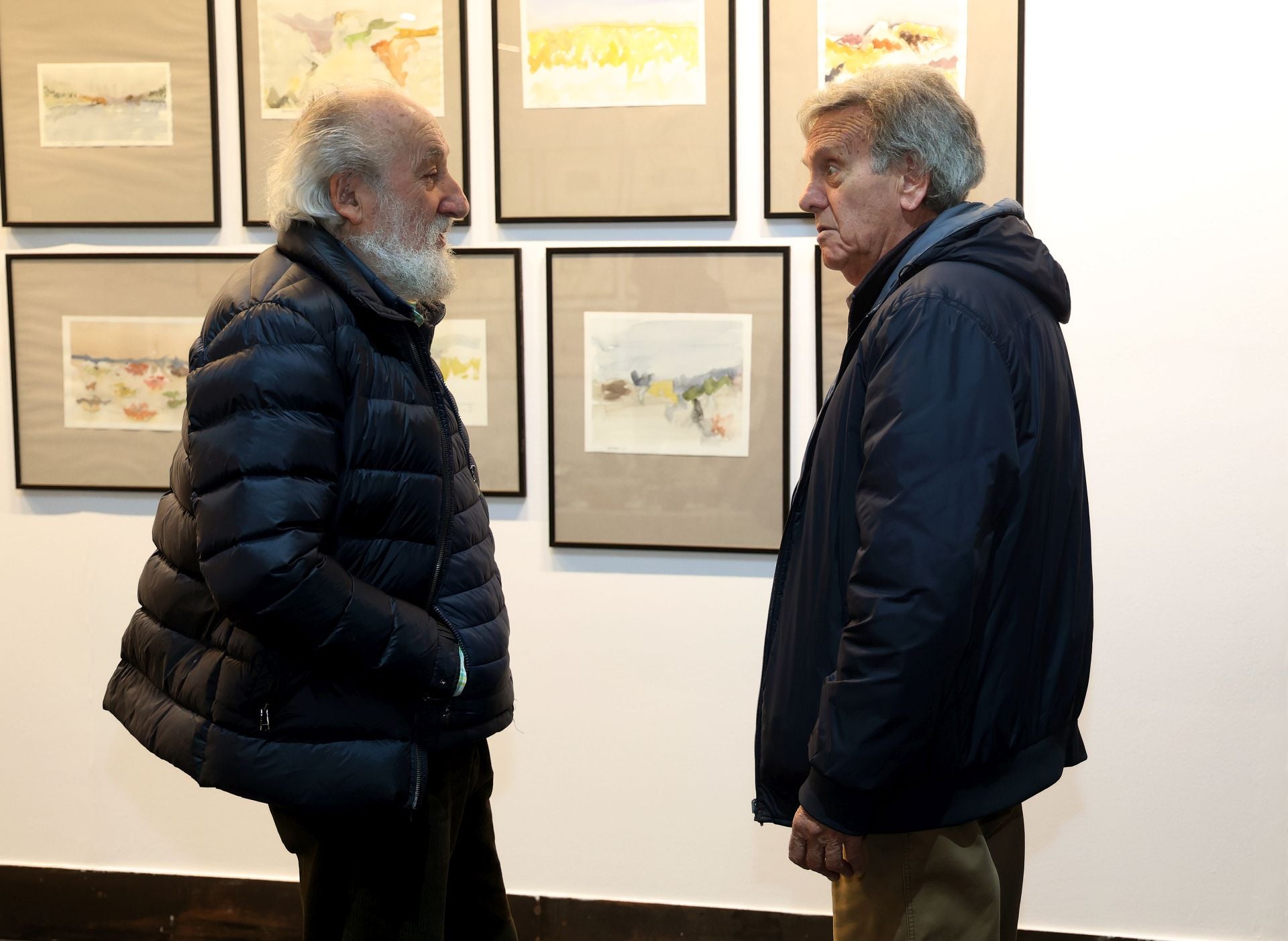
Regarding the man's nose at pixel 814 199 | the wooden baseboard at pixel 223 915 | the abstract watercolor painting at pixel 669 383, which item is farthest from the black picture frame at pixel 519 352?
the man's nose at pixel 814 199

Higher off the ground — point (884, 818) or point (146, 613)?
point (146, 613)

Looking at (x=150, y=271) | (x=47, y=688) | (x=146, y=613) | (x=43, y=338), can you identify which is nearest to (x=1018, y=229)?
(x=146, y=613)

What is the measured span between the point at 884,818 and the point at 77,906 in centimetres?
228

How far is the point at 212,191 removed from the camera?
2768mm

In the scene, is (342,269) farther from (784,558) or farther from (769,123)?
(769,123)

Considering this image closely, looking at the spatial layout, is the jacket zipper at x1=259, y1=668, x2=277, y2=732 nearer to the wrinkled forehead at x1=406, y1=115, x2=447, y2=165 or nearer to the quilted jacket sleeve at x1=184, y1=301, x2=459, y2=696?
the quilted jacket sleeve at x1=184, y1=301, x2=459, y2=696

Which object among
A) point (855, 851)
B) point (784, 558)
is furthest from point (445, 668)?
point (855, 851)

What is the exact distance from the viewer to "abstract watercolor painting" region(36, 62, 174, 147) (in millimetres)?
2764

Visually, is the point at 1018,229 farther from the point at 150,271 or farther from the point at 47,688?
the point at 47,688

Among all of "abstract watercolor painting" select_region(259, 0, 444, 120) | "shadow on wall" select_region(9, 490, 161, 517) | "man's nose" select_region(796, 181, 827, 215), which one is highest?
"abstract watercolor painting" select_region(259, 0, 444, 120)

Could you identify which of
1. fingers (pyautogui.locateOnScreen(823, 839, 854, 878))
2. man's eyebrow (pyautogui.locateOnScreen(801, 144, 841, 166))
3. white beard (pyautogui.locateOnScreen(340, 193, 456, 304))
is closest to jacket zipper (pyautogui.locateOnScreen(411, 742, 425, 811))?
fingers (pyautogui.locateOnScreen(823, 839, 854, 878))

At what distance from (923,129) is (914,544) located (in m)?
0.61

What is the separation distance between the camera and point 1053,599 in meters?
1.59

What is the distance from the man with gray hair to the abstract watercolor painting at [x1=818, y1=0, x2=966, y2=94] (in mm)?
861
